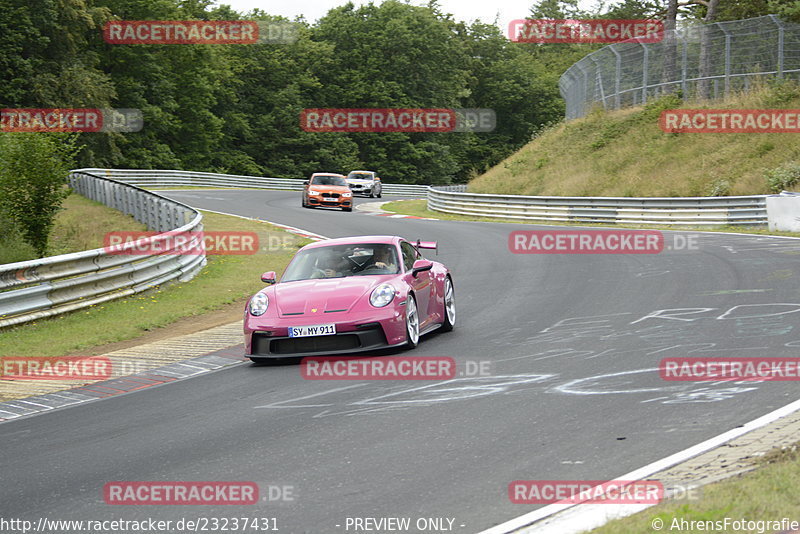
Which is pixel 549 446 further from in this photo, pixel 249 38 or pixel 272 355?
pixel 249 38

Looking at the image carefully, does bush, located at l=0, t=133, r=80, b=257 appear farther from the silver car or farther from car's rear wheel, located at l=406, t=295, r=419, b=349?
the silver car

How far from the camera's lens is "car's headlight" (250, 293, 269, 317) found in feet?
32.9

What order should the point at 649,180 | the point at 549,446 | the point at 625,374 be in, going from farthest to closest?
the point at 649,180
the point at 625,374
the point at 549,446

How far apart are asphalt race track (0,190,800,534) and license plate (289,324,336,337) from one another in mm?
384

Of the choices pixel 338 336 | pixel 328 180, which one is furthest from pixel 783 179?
pixel 338 336

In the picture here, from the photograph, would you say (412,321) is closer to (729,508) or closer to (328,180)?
(729,508)

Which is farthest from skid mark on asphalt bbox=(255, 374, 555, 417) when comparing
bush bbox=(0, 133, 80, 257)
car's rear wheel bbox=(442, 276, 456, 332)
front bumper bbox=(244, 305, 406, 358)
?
bush bbox=(0, 133, 80, 257)

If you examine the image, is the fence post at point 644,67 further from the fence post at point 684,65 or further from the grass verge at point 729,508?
the grass verge at point 729,508

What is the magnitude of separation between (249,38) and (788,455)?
79.9 m

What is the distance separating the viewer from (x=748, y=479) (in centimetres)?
480

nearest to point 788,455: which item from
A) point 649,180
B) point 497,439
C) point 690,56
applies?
point 497,439

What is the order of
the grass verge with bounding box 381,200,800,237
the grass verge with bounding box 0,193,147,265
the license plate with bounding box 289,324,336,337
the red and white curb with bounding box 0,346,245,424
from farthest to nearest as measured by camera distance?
Answer: the grass verge with bounding box 381,200,800,237 → the grass verge with bounding box 0,193,147,265 → the license plate with bounding box 289,324,336,337 → the red and white curb with bounding box 0,346,245,424

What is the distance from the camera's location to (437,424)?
674cm

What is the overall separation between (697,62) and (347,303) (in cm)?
3025
